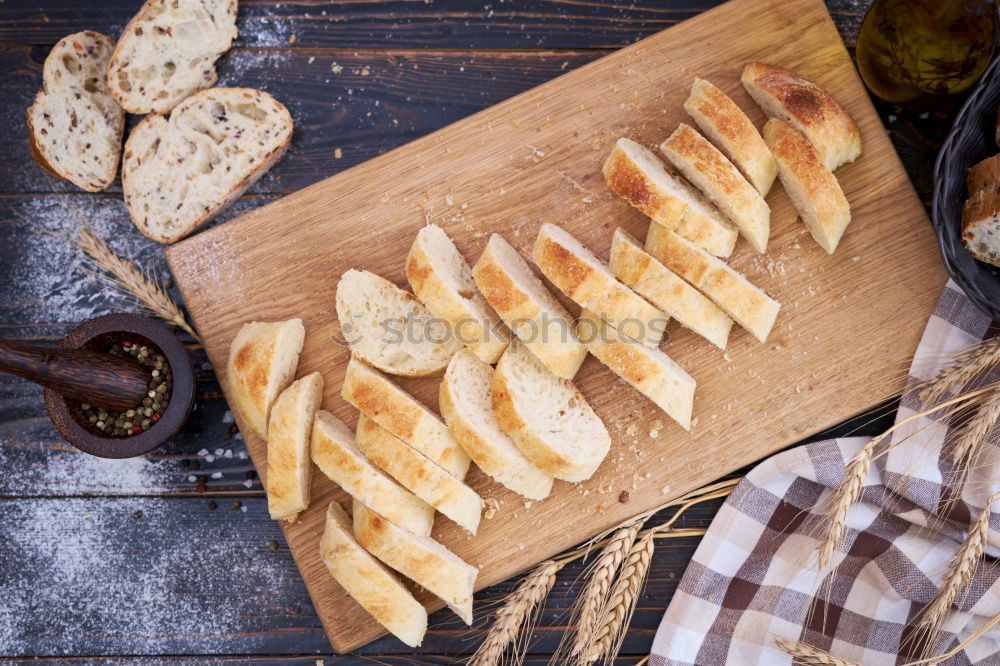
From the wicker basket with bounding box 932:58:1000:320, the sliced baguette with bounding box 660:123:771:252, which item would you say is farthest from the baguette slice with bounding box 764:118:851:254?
the wicker basket with bounding box 932:58:1000:320

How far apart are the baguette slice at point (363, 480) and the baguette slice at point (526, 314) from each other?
0.84 m

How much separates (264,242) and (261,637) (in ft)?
6.32

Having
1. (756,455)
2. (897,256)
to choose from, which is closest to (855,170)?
(897,256)

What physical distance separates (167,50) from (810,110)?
2968 mm

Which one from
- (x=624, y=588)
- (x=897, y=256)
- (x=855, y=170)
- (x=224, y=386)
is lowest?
(x=624, y=588)

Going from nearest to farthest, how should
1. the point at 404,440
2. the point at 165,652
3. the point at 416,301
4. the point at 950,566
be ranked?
the point at 950,566, the point at 404,440, the point at 416,301, the point at 165,652

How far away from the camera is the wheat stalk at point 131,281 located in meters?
3.25

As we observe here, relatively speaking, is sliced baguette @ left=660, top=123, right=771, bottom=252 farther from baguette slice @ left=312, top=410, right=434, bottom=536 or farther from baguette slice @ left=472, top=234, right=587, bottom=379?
baguette slice @ left=312, top=410, right=434, bottom=536

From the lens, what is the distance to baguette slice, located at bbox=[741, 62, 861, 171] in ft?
9.61

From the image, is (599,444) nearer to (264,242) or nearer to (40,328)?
(264,242)

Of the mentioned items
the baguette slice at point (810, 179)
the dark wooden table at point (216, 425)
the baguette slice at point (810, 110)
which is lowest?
the dark wooden table at point (216, 425)

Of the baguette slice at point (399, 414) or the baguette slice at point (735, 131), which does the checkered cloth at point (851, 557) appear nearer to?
the baguette slice at point (735, 131)

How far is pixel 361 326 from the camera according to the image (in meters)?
3.11

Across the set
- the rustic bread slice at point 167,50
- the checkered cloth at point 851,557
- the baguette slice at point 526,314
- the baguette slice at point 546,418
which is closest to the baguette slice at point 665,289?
the baguette slice at point 526,314
